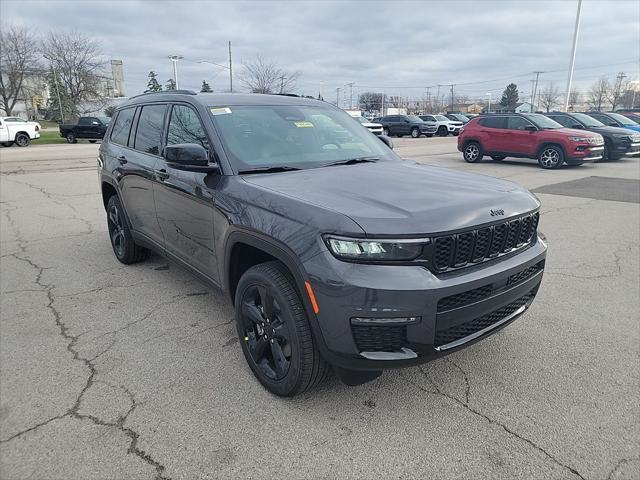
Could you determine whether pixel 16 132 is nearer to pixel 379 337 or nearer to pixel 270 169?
pixel 270 169

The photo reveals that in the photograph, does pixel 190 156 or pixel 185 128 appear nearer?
pixel 190 156

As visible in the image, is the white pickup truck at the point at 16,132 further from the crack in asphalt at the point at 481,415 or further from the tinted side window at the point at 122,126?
the crack in asphalt at the point at 481,415

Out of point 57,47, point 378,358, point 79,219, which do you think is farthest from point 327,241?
point 57,47

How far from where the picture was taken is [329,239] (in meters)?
2.24

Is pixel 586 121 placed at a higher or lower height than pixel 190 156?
higher

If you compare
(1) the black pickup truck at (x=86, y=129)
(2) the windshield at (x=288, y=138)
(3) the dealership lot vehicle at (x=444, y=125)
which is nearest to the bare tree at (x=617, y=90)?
(3) the dealership lot vehicle at (x=444, y=125)

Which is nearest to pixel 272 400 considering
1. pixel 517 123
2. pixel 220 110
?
pixel 220 110

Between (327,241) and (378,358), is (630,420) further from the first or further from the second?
(327,241)

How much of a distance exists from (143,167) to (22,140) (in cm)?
2738

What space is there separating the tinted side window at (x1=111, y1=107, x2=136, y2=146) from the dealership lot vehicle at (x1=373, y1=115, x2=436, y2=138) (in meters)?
31.7

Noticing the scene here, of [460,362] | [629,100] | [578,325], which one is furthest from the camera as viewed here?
[629,100]

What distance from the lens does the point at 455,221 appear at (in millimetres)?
2312

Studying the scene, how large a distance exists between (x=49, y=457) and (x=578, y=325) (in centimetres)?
379

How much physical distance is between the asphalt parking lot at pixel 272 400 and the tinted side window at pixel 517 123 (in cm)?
1159
